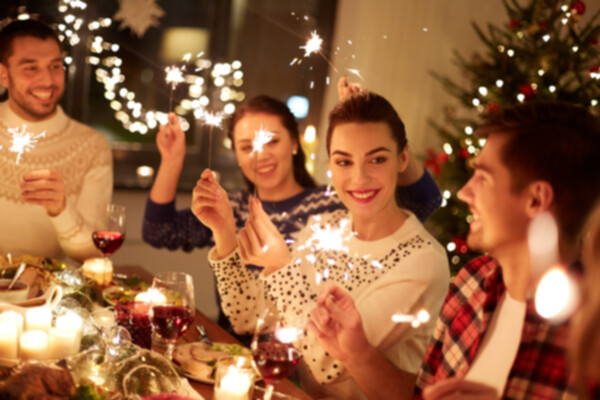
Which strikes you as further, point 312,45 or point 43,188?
point 43,188

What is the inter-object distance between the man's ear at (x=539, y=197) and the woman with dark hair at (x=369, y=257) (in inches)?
19.5

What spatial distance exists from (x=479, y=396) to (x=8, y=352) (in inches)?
38.5

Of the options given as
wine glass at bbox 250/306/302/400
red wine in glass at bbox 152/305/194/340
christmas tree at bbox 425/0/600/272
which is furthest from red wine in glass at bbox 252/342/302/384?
christmas tree at bbox 425/0/600/272

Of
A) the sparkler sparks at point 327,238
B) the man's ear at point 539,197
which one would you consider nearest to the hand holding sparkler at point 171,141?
the sparkler sparks at point 327,238

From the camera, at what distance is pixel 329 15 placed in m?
4.05

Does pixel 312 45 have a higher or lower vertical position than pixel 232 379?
higher

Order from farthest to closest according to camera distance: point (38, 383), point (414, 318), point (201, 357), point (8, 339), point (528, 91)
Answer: point (528, 91) → point (414, 318) → point (201, 357) → point (8, 339) → point (38, 383)

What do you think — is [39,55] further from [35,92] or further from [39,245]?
[39,245]

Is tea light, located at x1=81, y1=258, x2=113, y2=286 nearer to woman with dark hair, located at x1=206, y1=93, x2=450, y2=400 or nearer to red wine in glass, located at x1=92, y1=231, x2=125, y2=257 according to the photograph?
red wine in glass, located at x1=92, y1=231, x2=125, y2=257

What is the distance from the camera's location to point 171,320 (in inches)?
58.4

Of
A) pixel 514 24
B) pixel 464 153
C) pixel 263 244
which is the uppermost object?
pixel 514 24

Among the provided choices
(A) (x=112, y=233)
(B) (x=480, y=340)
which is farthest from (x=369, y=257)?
(A) (x=112, y=233)

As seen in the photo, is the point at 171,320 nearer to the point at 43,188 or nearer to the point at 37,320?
the point at 37,320

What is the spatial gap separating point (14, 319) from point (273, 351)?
60 cm
